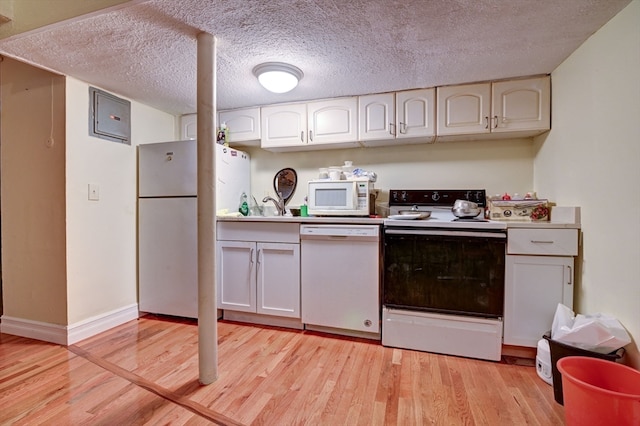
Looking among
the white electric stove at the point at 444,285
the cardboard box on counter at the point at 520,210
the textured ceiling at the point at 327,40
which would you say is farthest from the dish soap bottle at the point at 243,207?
the cardboard box on counter at the point at 520,210

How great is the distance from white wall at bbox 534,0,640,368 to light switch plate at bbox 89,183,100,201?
135 inches

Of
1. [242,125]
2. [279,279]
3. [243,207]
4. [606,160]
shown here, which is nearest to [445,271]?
[606,160]

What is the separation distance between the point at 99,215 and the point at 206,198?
4.63 feet

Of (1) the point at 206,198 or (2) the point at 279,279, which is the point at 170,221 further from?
(1) the point at 206,198

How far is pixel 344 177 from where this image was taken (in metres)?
2.61

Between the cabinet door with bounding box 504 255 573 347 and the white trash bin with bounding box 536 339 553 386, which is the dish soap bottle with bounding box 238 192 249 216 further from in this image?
the white trash bin with bounding box 536 339 553 386

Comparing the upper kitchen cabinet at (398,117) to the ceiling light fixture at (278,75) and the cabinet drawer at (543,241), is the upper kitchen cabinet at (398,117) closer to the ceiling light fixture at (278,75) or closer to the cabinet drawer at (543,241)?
the ceiling light fixture at (278,75)

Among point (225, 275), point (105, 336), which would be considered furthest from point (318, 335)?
point (105, 336)

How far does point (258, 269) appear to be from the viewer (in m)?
2.50

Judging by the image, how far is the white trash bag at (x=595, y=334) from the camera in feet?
4.71

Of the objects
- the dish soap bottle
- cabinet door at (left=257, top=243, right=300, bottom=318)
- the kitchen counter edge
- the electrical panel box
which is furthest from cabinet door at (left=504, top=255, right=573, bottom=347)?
the electrical panel box

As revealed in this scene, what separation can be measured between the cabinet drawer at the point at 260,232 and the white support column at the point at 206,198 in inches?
31.7

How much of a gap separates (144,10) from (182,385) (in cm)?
199

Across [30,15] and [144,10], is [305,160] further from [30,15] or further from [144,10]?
[30,15]
